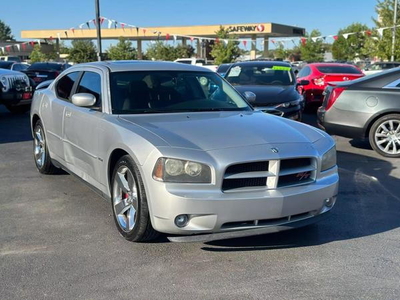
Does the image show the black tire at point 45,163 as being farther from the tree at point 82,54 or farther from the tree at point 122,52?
the tree at point 82,54

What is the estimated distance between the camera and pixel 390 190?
5.72 m

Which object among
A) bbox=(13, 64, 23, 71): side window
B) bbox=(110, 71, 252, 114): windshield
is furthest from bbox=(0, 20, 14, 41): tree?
bbox=(110, 71, 252, 114): windshield

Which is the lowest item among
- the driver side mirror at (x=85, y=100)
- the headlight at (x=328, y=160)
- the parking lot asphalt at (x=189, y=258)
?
the parking lot asphalt at (x=189, y=258)

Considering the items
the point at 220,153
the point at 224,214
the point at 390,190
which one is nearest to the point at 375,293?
the point at 224,214

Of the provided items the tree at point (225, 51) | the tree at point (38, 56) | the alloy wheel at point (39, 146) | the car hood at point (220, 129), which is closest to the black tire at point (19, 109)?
the alloy wheel at point (39, 146)

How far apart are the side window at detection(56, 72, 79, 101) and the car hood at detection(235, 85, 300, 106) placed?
376 centimetres

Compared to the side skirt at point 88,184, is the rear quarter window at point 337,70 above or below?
above

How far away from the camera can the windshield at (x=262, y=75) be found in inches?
404

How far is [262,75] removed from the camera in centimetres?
1052

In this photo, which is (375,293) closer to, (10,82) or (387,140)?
(387,140)

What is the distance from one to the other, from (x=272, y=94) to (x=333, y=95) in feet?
4.36

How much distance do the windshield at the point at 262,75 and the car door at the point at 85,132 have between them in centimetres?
561

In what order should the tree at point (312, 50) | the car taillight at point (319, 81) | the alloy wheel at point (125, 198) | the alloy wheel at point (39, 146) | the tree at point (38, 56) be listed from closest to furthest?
the alloy wheel at point (125, 198) → the alloy wheel at point (39, 146) → the car taillight at point (319, 81) → the tree at point (38, 56) → the tree at point (312, 50)

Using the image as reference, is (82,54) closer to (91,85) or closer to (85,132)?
(91,85)
